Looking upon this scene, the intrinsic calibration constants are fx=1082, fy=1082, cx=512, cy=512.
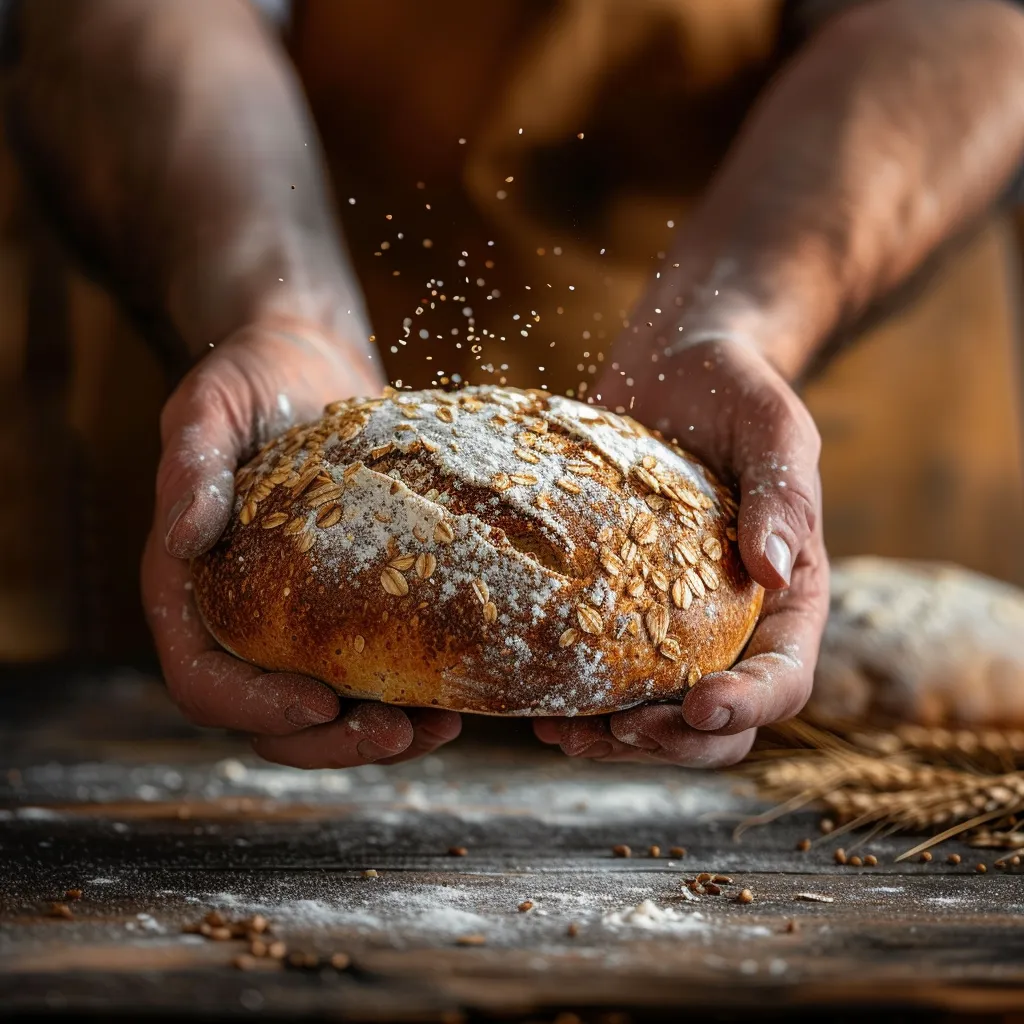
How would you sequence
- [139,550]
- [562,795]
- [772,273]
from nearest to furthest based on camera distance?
[562,795], [772,273], [139,550]

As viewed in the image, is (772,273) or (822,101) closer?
(772,273)

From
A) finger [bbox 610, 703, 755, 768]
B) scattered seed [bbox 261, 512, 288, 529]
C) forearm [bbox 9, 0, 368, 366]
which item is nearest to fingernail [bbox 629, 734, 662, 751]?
finger [bbox 610, 703, 755, 768]

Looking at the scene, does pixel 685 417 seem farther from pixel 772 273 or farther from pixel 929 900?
pixel 929 900

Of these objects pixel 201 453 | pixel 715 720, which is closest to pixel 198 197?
pixel 201 453

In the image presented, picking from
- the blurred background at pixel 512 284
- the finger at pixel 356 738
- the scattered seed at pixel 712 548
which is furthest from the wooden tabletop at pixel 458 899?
the blurred background at pixel 512 284

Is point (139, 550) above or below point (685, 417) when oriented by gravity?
below

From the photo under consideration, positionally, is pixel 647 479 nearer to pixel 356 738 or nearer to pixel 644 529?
pixel 644 529

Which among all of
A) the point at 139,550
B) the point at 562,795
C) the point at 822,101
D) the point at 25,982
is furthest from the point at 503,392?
the point at 139,550
